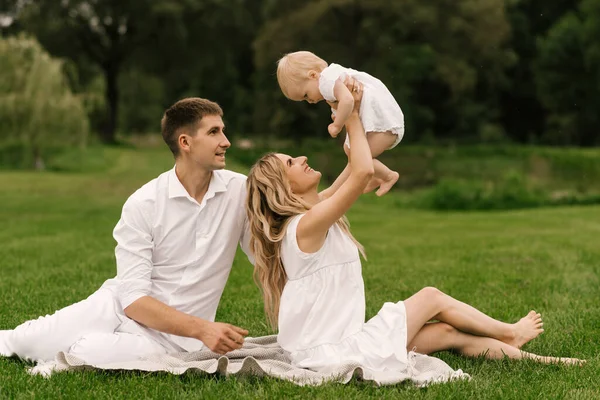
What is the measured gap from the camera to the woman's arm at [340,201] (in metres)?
3.97

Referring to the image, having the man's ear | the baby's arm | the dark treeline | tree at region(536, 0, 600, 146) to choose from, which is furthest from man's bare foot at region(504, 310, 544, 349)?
tree at region(536, 0, 600, 146)

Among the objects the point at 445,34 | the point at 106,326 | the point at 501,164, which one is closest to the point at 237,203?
the point at 106,326

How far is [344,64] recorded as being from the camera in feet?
114

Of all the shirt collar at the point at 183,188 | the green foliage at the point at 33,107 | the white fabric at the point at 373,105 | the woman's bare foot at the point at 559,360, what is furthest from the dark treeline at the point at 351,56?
the woman's bare foot at the point at 559,360

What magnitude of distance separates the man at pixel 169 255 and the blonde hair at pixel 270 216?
0.24 m

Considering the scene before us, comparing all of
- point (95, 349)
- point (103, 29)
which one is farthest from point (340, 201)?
point (103, 29)

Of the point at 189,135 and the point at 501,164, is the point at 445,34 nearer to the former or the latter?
the point at 501,164

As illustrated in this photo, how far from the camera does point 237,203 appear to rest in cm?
454

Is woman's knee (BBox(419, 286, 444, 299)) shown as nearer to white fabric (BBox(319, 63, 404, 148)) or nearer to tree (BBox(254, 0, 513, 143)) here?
white fabric (BBox(319, 63, 404, 148))

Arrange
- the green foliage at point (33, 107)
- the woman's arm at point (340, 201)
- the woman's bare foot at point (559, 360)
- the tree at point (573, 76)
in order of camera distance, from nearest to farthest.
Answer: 1. the woman's arm at point (340, 201)
2. the woman's bare foot at point (559, 360)
3. the green foliage at point (33, 107)
4. the tree at point (573, 76)

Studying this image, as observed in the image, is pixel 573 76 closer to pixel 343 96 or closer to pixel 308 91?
pixel 308 91

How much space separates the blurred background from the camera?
24.1 meters

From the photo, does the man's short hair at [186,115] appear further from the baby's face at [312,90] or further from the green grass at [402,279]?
the green grass at [402,279]

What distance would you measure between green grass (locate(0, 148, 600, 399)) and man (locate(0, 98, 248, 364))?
22cm
